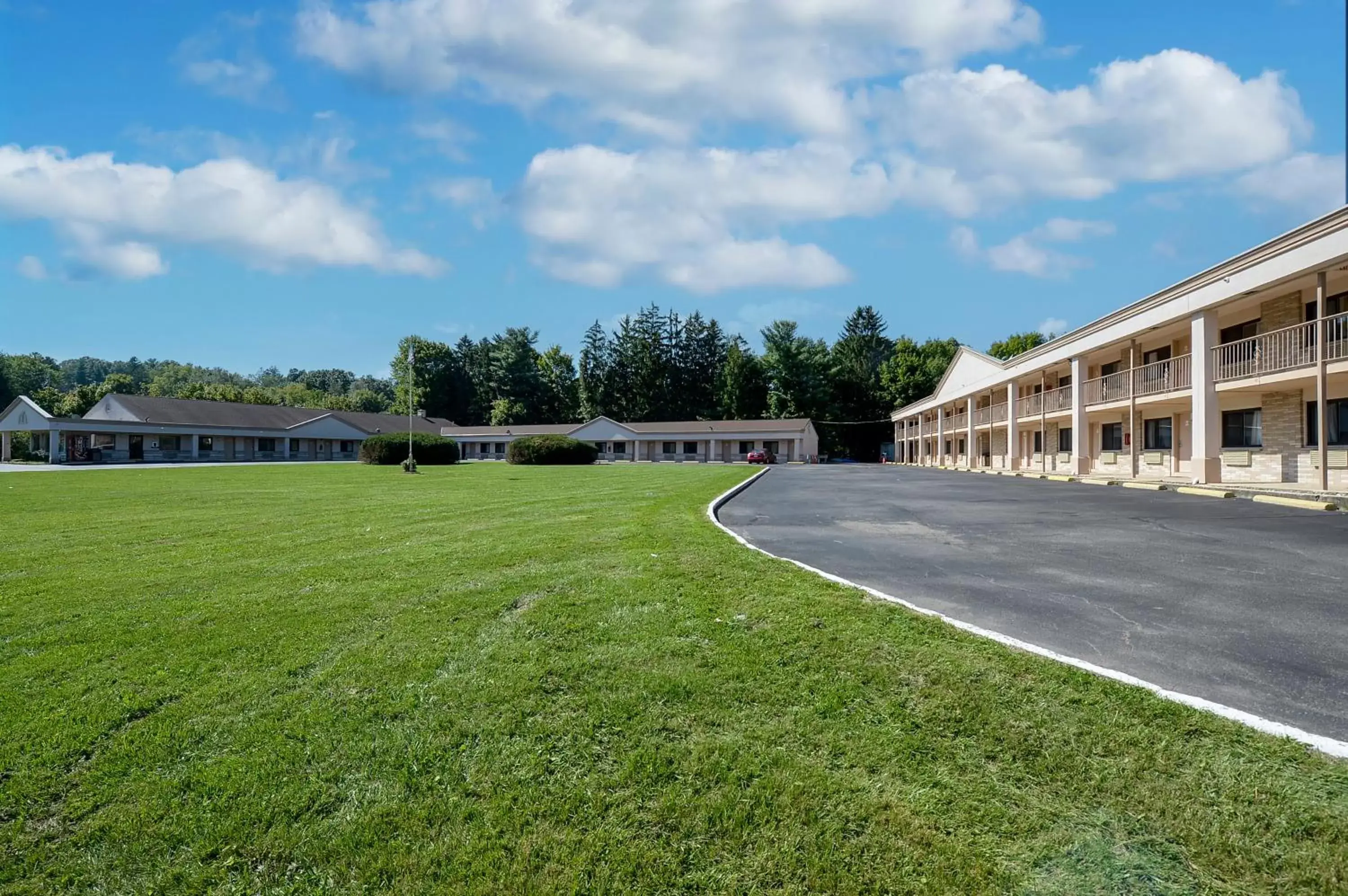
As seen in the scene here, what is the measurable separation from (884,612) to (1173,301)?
22.2 meters

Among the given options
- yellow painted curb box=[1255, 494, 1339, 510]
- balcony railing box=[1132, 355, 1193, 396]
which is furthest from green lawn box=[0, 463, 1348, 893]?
balcony railing box=[1132, 355, 1193, 396]

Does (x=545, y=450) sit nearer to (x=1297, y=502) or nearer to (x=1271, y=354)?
(x=1271, y=354)

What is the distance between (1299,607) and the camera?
217 inches

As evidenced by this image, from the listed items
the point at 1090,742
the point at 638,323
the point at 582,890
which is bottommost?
the point at 582,890

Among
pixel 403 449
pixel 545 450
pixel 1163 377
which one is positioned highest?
pixel 1163 377

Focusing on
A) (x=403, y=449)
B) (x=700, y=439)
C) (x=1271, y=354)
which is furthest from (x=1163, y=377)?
(x=700, y=439)

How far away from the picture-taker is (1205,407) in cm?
1884

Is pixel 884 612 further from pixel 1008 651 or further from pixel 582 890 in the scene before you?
pixel 582 890

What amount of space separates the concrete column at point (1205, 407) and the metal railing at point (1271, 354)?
10.6 inches

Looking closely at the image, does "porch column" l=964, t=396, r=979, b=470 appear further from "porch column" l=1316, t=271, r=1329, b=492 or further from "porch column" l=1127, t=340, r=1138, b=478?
"porch column" l=1316, t=271, r=1329, b=492

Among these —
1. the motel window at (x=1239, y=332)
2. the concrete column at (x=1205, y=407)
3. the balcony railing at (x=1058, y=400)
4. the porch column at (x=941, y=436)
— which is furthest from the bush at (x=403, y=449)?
the motel window at (x=1239, y=332)

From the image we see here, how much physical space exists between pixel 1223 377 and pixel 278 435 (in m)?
71.1

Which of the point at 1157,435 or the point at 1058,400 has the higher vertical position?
the point at 1058,400

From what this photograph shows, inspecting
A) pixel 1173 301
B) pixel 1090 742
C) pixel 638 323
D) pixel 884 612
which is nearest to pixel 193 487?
pixel 884 612
